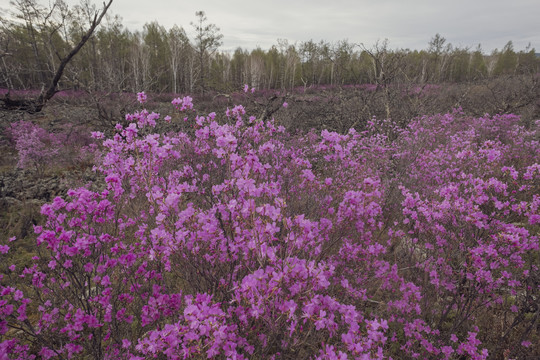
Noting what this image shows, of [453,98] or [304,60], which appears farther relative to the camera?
[304,60]

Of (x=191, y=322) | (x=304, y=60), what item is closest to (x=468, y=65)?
(x=304, y=60)

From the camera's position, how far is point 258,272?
169 cm

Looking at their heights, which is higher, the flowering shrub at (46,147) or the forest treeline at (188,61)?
the forest treeline at (188,61)

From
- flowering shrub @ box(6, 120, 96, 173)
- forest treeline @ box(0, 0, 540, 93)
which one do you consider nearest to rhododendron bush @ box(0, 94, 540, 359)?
flowering shrub @ box(6, 120, 96, 173)

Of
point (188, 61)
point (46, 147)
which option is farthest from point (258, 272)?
point (188, 61)

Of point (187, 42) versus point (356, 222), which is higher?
point (187, 42)

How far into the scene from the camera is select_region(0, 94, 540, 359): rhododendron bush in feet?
5.94

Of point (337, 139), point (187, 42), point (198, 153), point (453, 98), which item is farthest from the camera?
point (187, 42)

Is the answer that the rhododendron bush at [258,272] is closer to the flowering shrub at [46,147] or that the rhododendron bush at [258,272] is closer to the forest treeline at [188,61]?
the flowering shrub at [46,147]

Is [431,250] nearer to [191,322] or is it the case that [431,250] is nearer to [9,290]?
[191,322]

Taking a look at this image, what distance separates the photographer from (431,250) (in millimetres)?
3658

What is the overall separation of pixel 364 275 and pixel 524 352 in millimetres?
1818

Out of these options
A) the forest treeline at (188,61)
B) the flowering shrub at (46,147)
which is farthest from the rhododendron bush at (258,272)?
the forest treeline at (188,61)

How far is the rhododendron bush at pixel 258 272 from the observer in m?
1.81
